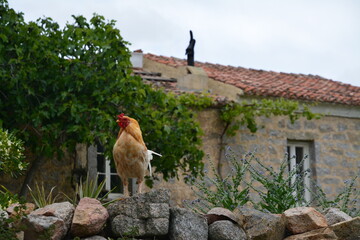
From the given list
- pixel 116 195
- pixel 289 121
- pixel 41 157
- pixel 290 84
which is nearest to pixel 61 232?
pixel 41 157

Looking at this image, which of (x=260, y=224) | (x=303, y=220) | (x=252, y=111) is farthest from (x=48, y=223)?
(x=252, y=111)

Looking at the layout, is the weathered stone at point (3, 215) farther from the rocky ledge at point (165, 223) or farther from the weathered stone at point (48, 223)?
the weathered stone at point (48, 223)

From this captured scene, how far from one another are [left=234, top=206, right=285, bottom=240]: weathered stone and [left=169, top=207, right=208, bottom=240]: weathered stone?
1.57 ft

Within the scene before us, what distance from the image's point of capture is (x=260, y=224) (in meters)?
7.68

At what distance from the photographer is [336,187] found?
52.7 feet

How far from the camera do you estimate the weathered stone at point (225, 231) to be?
24.8ft

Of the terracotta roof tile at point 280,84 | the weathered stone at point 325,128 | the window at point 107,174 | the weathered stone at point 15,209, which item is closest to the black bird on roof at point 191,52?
the terracotta roof tile at point 280,84

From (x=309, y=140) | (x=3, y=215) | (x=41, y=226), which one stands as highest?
(x=309, y=140)

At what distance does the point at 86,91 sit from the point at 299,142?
5.97m

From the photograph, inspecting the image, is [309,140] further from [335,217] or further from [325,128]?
[335,217]

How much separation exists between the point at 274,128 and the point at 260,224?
8056 mm

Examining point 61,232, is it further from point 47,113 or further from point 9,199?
point 47,113

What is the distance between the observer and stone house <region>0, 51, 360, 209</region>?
14.9 m

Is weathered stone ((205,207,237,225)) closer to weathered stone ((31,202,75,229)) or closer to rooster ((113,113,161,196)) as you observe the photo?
rooster ((113,113,161,196))
